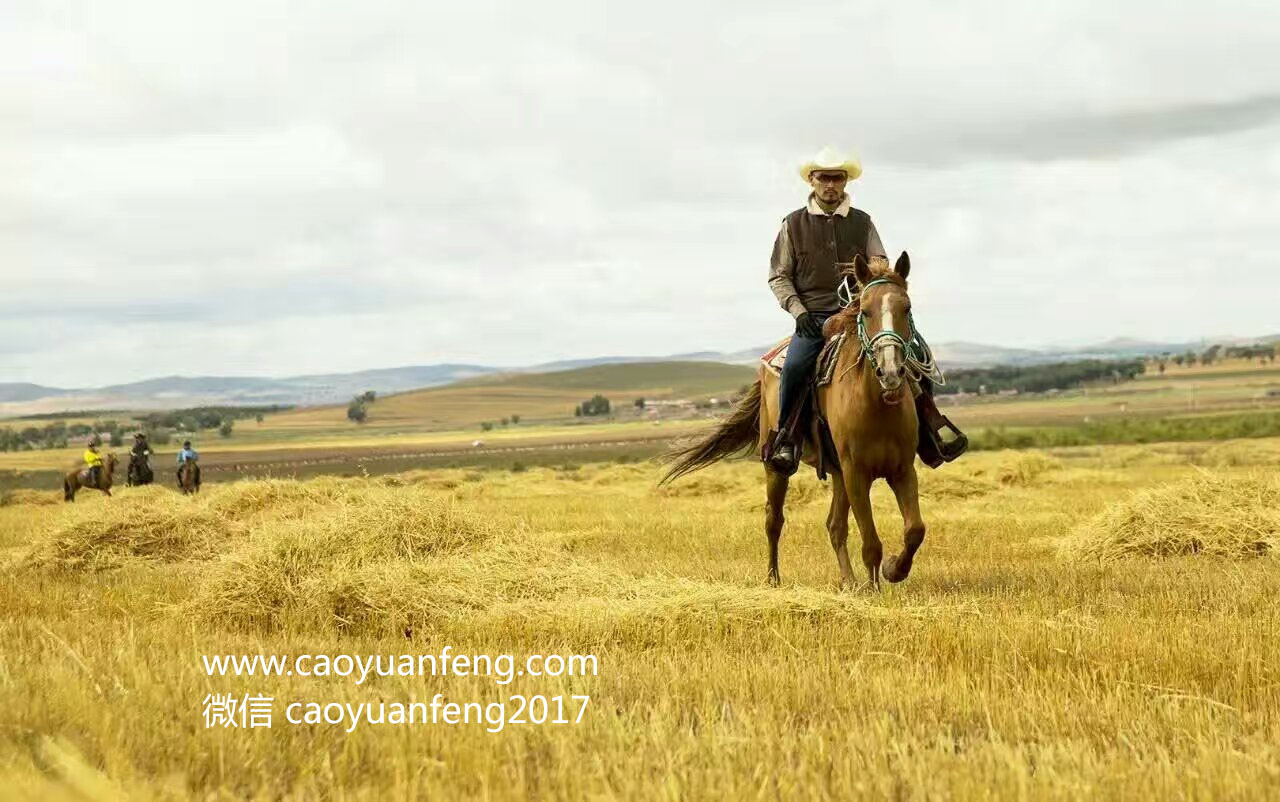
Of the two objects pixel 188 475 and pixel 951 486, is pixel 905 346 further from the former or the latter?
pixel 188 475

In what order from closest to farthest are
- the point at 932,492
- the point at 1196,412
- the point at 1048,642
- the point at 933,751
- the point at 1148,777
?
1. the point at 1148,777
2. the point at 933,751
3. the point at 1048,642
4. the point at 932,492
5. the point at 1196,412

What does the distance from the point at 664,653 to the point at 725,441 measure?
5.89 metres

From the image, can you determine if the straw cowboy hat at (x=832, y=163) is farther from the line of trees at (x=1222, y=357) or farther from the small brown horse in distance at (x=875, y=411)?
the line of trees at (x=1222, y=357)

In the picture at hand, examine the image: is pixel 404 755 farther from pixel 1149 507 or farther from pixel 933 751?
pixel 1149 507

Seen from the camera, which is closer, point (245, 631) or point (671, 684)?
point (671, 684)

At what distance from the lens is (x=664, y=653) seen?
687 centimetres

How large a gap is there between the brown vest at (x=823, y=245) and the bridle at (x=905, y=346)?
574mm

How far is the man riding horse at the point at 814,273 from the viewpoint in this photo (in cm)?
1020

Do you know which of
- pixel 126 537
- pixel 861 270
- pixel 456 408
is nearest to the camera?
pixel 861 270

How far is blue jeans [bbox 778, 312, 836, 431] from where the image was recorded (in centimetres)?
1043

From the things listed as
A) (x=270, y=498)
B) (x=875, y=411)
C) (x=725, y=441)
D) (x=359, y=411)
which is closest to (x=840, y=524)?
(x=875, y=411)

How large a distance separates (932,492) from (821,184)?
500 inches

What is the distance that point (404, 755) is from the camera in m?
4.61

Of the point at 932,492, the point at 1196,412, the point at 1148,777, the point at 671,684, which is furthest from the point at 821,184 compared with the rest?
the point at 1196,412
